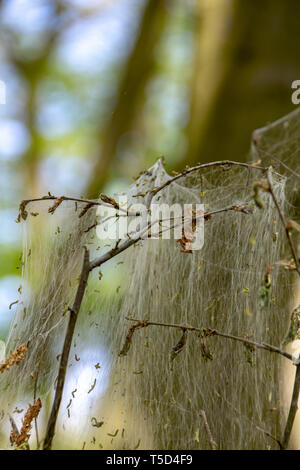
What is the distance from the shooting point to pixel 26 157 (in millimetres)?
4879

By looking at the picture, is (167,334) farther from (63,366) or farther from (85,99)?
(85,99)

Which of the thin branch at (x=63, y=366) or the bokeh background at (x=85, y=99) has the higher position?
the bokeh background at (x=85, y=99)

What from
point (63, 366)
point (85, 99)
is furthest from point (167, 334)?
point (85, 99)

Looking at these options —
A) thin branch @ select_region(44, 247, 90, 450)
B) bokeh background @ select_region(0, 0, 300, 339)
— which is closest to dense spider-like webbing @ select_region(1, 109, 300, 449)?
thin branch @ select_region(44, 247, 90, 450)

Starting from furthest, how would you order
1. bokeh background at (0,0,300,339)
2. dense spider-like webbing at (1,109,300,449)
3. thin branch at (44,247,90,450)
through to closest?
bokeh background at (0,0,300,339), dense spider-like webbing at (1,109,300,449), thin branch at (44,247,90,450)

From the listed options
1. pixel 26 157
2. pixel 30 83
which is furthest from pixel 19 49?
pixel 26 157

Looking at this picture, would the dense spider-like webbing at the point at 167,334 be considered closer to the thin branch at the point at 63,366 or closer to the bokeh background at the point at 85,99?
the thin branch at the point at 63,366

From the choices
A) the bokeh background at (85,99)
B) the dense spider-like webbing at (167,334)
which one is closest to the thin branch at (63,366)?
the dense spider-like webbing at (167,334)

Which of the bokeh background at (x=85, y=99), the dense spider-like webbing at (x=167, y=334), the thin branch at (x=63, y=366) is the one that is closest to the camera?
the thin branch at (x=63, y=366)

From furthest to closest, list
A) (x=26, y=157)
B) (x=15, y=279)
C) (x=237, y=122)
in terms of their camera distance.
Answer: (x=26, y=157), (x=15, y=279), (x=237, y=122)

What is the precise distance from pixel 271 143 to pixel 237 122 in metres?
0.87

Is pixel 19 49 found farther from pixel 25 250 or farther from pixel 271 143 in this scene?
pixel 271 143

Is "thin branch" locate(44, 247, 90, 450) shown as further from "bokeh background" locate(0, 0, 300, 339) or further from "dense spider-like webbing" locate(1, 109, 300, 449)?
"bokeh background" locate(0, 0, 300, 339)

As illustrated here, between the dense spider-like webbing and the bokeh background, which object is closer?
the dense spider-like webbing
